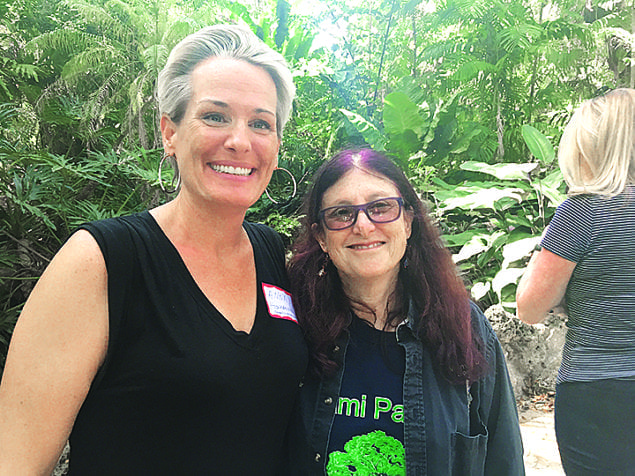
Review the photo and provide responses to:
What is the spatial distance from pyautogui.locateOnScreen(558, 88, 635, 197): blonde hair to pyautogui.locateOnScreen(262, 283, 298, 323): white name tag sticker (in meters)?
1.13

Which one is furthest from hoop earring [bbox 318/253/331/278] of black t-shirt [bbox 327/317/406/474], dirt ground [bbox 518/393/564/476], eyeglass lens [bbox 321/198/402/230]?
dirt ground [bbox 518/393/564/476]

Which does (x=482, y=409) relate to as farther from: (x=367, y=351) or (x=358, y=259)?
(x=358, y=259)

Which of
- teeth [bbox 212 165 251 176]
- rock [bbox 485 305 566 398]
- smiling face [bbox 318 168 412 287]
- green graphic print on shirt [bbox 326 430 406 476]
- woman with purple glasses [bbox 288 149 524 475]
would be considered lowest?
rock [bbox 485 305 566 398]

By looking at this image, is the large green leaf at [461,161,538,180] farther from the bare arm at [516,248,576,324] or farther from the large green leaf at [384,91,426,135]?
the bare arm at [516,248,576,324]

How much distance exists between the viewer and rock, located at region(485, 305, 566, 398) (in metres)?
4.02

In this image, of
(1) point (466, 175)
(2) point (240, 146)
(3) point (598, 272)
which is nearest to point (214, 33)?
(2) point (240, 146)

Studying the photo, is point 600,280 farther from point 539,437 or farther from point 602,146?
point 539,437

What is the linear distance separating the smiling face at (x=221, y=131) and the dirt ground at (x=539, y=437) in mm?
2955

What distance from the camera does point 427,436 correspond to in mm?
1319

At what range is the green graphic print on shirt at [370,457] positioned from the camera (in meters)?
1.30

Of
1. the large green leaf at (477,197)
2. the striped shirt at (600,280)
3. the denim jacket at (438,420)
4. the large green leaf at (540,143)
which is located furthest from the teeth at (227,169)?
the large green leaf at (540,143)

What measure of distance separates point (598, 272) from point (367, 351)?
0.89 metres

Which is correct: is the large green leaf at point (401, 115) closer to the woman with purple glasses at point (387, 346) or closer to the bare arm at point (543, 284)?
the bare arm at point (543, 284)

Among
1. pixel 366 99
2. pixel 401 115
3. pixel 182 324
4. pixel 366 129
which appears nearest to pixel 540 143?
pixel 401 115
